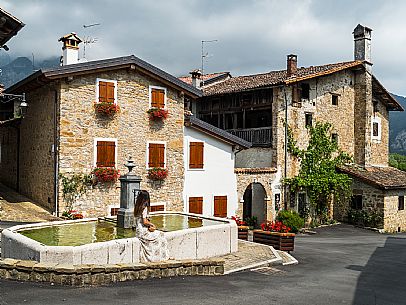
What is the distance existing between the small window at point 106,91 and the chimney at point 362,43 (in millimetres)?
17532

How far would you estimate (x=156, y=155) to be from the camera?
66.8 ft

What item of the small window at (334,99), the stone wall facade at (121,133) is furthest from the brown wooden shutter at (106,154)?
the small window at (334,99)

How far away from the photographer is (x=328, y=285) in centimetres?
945

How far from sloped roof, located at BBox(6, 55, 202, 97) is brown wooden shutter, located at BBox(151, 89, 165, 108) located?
545mm

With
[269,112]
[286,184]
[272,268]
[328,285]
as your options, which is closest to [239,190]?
[286,184]

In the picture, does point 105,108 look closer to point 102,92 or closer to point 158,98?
point 102,92

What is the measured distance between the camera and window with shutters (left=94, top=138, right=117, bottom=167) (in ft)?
61.2

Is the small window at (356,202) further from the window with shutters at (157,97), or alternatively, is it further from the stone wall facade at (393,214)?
the window with shutters at (157,97)

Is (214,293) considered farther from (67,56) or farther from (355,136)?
(355,136)

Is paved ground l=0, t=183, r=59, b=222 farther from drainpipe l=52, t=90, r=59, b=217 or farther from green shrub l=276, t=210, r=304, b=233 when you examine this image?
green shrub l=276, t=210, r=304, b=233

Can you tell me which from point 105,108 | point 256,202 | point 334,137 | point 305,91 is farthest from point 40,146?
point 334,137

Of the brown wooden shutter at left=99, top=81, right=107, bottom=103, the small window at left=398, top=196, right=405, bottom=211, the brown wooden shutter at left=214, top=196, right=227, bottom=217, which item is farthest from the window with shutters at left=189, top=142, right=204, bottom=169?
the small window at left=398, top=196, right=405, bottom=211

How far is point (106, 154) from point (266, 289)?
1176 centimetres

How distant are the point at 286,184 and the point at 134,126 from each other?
9704 millimetres
